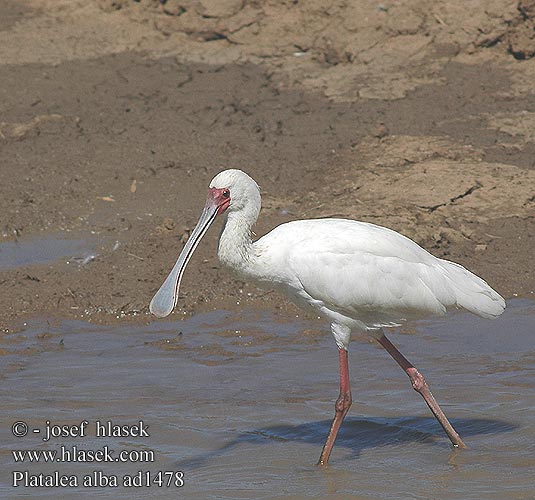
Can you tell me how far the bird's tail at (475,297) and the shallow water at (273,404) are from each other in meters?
0.80

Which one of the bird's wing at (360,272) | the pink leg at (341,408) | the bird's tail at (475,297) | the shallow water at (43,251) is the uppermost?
the bird's wing at (360,272)

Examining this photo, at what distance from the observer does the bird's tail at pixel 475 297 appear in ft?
22.9

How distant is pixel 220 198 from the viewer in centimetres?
677

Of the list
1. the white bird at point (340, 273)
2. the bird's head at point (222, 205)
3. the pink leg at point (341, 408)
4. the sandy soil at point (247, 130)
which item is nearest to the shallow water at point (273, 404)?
the pink leg at point (341, 408)

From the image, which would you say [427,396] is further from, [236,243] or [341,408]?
[236,243]

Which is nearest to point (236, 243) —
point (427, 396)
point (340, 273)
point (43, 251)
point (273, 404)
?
point (340, 273)

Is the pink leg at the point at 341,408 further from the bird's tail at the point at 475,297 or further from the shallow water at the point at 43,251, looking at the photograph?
the shallow water at the point at 43,251

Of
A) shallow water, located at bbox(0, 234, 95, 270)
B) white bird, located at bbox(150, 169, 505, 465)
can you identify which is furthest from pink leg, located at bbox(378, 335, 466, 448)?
shallow water, located at bbox(0, 234, 95, 270)

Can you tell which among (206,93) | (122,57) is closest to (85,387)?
(206,93)

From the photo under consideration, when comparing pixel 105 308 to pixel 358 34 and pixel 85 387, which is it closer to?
pixel 85 387

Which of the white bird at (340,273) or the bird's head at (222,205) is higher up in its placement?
the bird's head at (222,205)

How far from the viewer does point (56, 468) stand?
674 cm

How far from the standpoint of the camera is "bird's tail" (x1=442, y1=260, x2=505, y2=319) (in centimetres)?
698

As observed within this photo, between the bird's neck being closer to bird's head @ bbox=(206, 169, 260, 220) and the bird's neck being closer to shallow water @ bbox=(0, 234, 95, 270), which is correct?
bird's head @ bbox=(206, 169, 260, 220)
